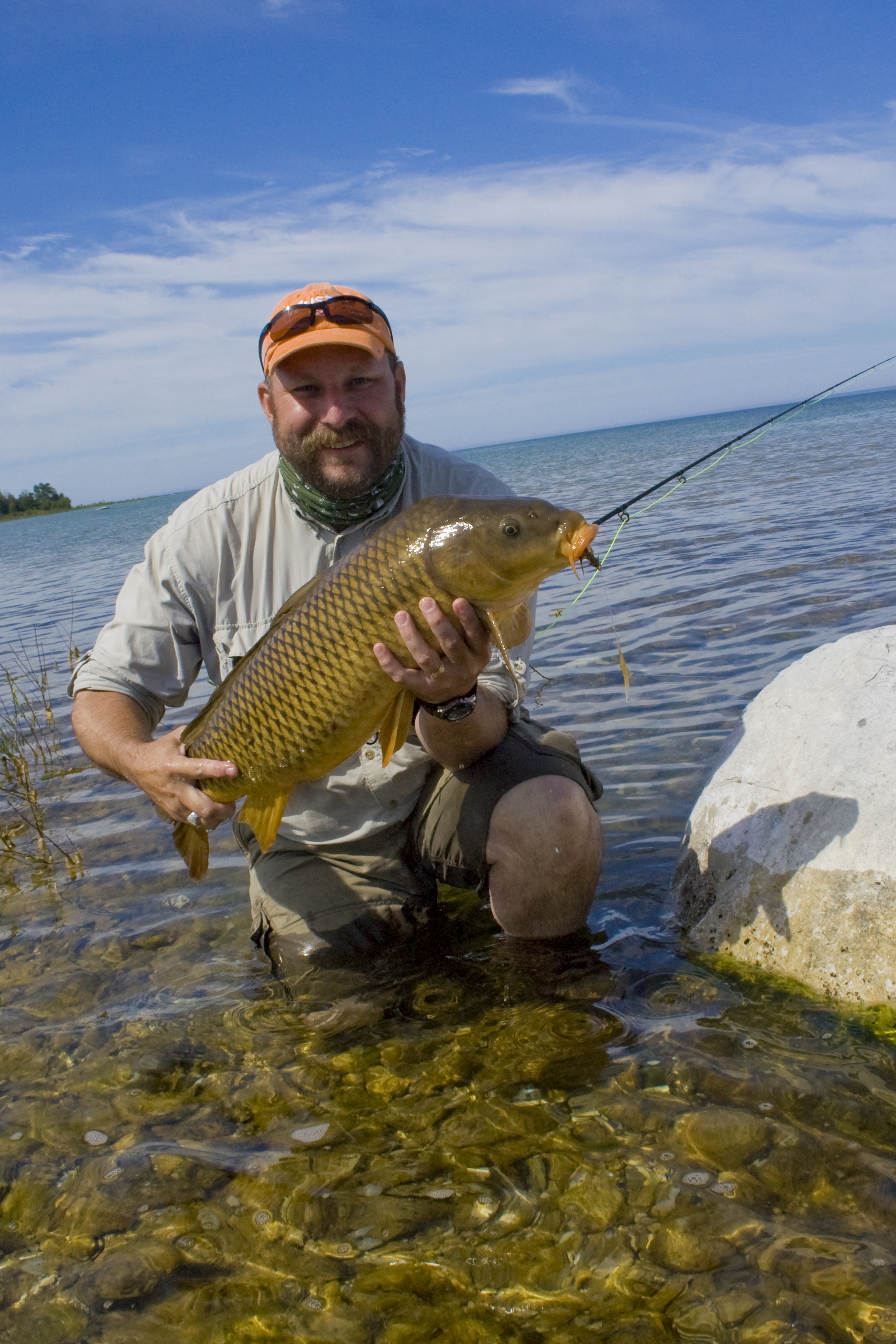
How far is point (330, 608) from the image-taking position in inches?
113

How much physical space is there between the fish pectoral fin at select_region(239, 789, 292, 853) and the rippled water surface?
702 millimetres

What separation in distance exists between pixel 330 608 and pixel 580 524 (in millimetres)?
740

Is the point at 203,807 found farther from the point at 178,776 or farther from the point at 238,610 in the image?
the point at 238,610

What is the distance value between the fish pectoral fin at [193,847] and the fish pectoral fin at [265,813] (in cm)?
15

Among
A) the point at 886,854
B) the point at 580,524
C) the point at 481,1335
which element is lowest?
the point at 481,1335

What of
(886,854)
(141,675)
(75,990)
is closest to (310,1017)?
(75,990)

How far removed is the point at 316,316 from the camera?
3.68 meters

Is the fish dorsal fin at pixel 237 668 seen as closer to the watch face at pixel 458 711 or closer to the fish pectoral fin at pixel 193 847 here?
the fish pectoral fin at pixel 193 847

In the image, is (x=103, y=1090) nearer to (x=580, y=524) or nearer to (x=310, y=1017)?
(x=310, y=1017)

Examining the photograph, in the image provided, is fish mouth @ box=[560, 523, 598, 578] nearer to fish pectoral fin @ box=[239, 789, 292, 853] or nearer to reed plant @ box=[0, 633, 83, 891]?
fish pectoral fin @ box=[239, 789, 292, 853]

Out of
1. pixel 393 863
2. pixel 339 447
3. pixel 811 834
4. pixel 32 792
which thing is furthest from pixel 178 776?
pixel 32 792

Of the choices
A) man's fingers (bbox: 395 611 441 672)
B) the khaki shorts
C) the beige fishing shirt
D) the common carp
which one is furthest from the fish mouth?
the khaki shorts

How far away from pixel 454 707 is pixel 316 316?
5.00 ft

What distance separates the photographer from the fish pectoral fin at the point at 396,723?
10.2 feet
